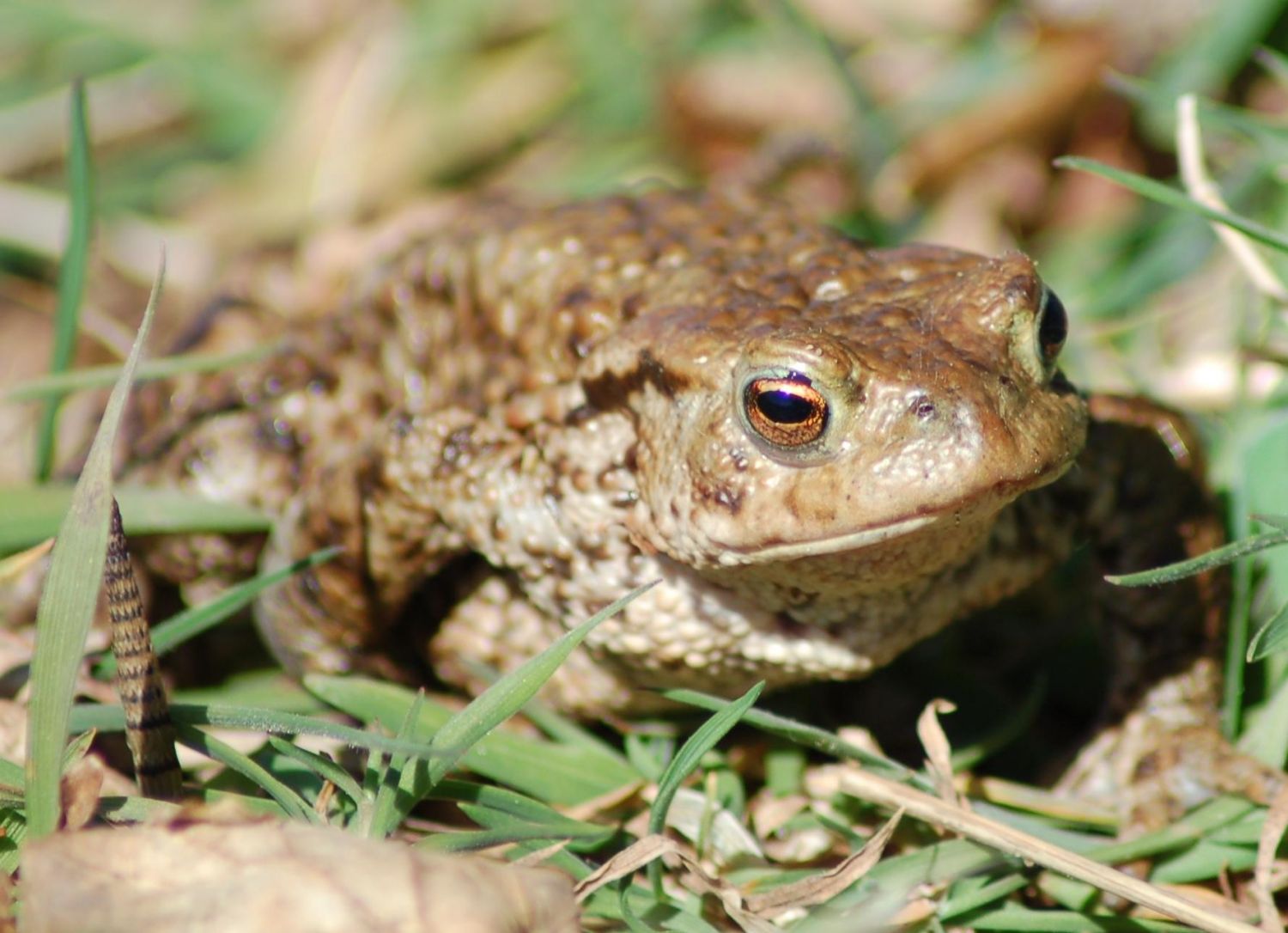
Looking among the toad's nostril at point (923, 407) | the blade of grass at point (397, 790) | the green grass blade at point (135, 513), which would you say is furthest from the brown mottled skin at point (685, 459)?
the blade of grass at point (397, 790)

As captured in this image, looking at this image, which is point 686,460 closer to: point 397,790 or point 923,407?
point 923,407

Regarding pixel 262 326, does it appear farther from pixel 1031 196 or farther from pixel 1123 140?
pixel 1123 140

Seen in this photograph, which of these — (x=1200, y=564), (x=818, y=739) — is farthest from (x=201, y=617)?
Answer: (x=1200, y=564)

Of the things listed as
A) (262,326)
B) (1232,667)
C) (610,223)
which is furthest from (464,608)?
(1232,667)

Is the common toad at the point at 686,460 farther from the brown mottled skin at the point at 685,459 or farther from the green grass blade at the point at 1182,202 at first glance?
the green grass blade at the point at 1182,202

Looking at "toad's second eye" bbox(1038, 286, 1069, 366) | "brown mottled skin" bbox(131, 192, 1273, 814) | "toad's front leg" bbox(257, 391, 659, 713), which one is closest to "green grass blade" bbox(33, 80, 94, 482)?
"brown mottled skin" bbox(131, 192, 1273, 814)
